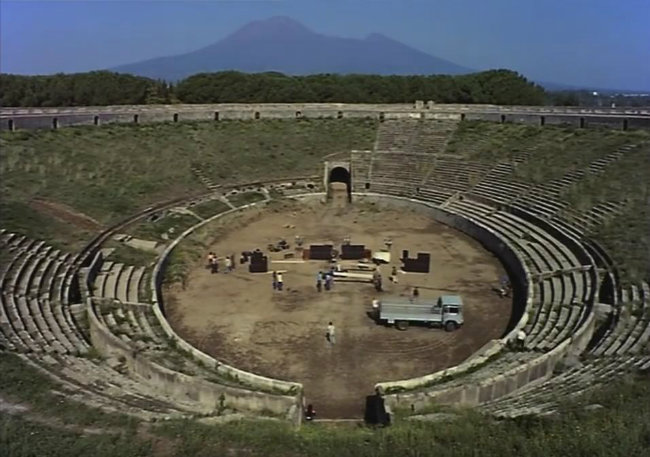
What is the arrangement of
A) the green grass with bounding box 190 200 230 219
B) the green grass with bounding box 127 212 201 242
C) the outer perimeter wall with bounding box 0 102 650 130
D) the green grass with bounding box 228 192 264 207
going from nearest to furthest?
the green grass with bounding box 127 212 201 242, the green grass with bounding box 190 200 230 219, the green grass with bounding box 228 192 264 207, the outer perimeter wall with bounding box 0 102 650 130

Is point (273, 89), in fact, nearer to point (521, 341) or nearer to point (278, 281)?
point (278, 281)

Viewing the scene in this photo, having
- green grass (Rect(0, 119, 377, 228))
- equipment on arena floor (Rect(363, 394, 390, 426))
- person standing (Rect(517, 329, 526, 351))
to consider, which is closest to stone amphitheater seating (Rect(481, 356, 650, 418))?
person standing (Rect(517, 329, 526, 351))

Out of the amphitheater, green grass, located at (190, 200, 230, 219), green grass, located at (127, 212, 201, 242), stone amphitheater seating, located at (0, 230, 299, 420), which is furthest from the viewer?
green grass, located at (190, 200, 230, 219)

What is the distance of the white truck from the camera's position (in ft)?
74.6

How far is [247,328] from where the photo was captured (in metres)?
23.2

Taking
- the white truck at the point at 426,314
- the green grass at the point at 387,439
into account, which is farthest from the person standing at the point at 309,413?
the white truck at the point at 426,314

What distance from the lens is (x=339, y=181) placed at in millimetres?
44719

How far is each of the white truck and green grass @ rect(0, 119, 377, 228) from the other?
54.3 feet

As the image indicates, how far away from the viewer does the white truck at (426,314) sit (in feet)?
74.6

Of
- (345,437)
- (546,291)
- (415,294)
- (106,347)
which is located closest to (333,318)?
(415,294)

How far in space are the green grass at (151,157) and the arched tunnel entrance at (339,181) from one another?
4.05 feet

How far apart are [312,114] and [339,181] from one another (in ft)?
27.1

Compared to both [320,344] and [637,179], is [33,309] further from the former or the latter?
[637,179]

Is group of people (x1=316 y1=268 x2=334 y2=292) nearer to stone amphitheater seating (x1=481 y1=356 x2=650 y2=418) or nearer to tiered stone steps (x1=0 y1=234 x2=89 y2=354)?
tiered stone steps (x1=0 y1=234 x2=89 y2=354)
